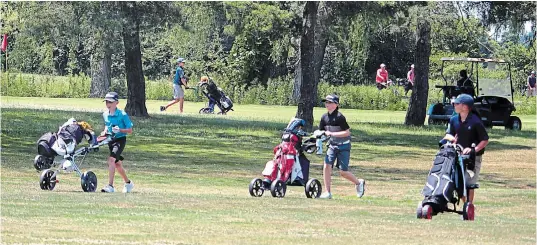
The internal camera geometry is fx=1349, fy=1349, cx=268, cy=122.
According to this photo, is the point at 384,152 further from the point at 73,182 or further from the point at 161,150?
the point at 73,182

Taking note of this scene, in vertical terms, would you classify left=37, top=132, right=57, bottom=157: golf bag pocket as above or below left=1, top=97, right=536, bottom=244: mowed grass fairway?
above

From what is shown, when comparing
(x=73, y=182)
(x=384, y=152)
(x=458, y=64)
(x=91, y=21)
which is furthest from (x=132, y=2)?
(x=458, y=64)

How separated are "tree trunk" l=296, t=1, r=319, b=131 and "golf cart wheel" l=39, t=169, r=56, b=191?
17.9 m

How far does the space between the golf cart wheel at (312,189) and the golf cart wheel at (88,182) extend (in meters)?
3.06

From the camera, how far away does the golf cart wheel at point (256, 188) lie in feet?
63.5

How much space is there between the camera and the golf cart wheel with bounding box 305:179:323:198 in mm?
19578

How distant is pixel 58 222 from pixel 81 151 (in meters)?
5.63

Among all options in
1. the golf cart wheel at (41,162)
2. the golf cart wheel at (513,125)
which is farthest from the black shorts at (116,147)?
the golf cart wheel at (513,125)

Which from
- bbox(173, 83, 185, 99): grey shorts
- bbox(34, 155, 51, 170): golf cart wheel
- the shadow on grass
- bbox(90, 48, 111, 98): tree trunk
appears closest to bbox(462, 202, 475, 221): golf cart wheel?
bbox(34, 155, 51, 170): golf cart wheel

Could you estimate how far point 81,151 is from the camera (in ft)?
63.6

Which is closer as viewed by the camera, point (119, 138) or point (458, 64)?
point (119, 138)

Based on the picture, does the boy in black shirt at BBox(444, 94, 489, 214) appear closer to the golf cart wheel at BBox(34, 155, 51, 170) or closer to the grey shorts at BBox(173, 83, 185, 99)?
the golf cart wheel at BBox(34, 155, 51, 170)

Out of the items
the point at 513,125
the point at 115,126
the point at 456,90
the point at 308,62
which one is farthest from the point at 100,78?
the point at 115,126

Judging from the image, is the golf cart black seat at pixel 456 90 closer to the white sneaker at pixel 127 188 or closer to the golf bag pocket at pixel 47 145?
the white sneaker at pixel 127 188
